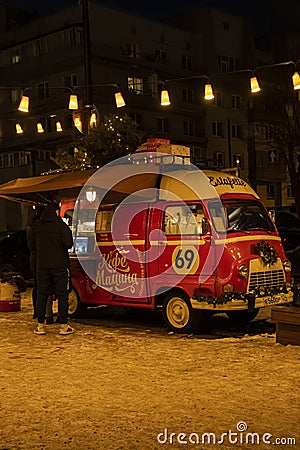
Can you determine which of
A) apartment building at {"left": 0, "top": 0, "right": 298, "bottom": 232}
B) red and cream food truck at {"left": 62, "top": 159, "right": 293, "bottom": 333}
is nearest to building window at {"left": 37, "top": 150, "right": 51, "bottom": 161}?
apartment building at {"left": 0, "top": 0, "right": 298, "bottom": 232}

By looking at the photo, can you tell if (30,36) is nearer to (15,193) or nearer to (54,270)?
(15,193)

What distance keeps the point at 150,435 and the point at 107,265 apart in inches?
258

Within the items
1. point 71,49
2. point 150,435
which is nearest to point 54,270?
point 150,435

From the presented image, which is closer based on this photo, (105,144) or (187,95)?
(105,144)

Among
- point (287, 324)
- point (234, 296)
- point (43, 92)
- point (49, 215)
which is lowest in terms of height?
point (287, 324)

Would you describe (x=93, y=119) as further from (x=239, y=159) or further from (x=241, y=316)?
(x=239, y=159)

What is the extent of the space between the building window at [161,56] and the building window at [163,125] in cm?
385

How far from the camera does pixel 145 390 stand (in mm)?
7320

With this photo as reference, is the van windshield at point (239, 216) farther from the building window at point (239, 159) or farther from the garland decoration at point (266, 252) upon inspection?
the building window at point (239, 159)

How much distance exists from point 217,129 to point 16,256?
30.6 m

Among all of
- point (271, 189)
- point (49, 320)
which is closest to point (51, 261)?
point (49, 320)

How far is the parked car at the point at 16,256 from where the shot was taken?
66.5 ft

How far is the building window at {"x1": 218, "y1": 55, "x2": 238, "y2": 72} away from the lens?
49.2m

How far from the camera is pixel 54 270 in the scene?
1091cm
